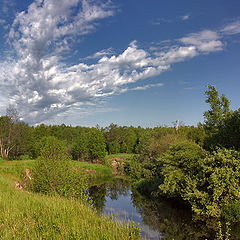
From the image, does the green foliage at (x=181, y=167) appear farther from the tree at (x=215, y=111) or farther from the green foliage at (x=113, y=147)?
the green foliage at (x=113, y=147)

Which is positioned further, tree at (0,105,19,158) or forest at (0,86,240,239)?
tree at (0,105,19,158)

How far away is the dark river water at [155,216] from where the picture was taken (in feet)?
56.7

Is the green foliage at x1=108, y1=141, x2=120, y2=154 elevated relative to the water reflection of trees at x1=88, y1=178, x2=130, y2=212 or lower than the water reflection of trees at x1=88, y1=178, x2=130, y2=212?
elevated

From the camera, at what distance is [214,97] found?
35.0 meters

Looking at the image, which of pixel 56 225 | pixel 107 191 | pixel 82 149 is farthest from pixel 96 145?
pixel 56 225

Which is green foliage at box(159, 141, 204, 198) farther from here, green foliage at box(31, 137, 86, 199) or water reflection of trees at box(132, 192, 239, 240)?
green foliage at box(31, 137, 86, 199)

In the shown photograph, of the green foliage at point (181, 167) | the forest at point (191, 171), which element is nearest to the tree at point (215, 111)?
the forest at point (191, 171)

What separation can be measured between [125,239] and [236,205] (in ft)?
47.2

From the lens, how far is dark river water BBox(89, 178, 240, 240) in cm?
1730

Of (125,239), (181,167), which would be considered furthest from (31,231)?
(181,167)

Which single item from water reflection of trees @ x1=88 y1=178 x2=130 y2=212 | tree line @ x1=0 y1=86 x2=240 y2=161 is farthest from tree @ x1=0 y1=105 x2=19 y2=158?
water reflection of trees @ x1=88 y1=178 x2=130 y2=212

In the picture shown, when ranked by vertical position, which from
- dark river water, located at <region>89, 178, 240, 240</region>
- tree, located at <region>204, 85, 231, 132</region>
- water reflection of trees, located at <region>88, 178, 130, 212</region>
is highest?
tree, located at <region>204, 85, 231, 132</region>

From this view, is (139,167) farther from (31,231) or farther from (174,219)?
(31,231)

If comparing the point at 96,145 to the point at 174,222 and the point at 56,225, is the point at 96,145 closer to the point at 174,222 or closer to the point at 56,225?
the point at 174,222
